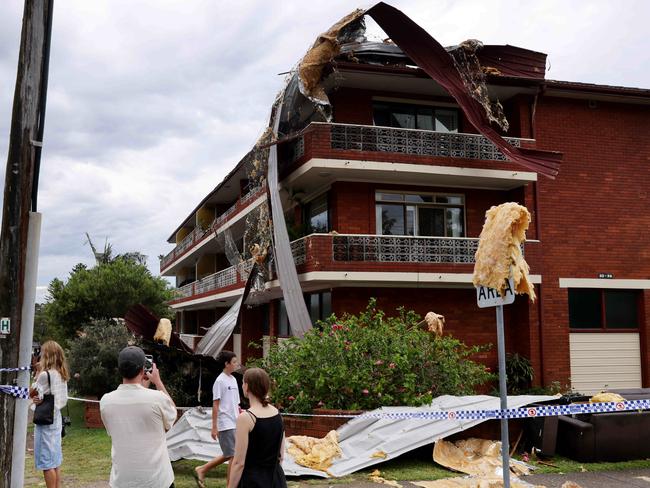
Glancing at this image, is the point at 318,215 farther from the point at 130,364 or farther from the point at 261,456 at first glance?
the point at 130,364

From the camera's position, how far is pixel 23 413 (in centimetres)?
629

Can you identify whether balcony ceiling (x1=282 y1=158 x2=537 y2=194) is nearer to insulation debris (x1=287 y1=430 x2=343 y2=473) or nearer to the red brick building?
the red brick building

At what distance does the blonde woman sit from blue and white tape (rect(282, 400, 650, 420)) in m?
4.41

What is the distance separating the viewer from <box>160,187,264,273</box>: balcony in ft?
85.3

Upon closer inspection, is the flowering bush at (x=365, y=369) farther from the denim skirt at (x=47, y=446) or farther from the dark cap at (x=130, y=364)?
the dark cap at (x=130, y=364)

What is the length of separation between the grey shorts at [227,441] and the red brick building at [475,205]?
32.4 ft

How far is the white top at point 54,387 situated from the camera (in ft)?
25.2

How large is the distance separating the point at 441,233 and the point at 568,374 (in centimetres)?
551

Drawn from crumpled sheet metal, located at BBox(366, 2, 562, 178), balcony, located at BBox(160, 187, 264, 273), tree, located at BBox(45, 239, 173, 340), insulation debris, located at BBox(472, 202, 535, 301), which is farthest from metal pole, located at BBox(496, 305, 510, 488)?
tree, located at BBox(45, 239, 173, 340)

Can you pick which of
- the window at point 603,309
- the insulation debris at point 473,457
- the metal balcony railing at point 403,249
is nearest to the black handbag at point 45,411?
the insulation debris at point 473,457

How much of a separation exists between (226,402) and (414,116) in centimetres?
1405

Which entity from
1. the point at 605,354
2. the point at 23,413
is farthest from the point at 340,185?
the point at 23,413

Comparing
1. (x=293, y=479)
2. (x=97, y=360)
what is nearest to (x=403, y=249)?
(x=97, y=360)

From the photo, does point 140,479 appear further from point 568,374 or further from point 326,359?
point 568,374
